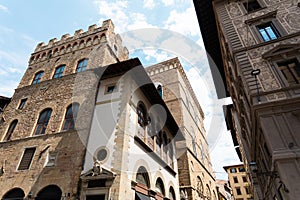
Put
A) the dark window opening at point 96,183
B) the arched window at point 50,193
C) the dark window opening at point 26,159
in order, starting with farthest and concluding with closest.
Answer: the dark window opening at point 26,159 < the arched window at point 50,193 < the dark window opening at point 96,183

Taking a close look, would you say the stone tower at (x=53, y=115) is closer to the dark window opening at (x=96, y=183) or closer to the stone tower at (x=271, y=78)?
the dark window opening at (x=96, y=183)

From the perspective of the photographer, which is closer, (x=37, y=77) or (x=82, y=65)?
(x=82, y=65)

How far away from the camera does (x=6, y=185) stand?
32.2ft

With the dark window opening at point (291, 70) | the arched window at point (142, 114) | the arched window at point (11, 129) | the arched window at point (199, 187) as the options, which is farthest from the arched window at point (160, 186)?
the arched window at point (11, 129)

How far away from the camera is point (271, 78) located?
743 centimetres

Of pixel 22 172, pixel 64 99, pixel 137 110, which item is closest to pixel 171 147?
pixel 137 110

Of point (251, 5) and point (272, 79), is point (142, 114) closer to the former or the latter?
point (272, 79)

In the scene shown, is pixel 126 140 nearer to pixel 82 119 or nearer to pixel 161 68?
pixel 82 119

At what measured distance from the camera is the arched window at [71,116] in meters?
11.0

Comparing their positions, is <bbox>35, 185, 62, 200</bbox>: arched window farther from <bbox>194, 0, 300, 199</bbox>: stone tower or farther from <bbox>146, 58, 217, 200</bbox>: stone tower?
<bbox>146, 58, 217, 200</bbox>: stone tower

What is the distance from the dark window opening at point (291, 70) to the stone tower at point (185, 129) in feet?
40.4

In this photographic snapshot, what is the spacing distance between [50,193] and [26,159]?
3039 millimetres

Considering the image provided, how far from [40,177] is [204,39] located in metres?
15.6

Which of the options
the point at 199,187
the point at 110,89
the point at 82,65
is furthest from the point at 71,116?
the point at 199,187
